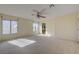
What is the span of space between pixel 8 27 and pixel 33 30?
926mm

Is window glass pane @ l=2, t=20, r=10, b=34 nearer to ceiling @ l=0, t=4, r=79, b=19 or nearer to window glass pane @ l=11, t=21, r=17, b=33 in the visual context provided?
window glass pane @ l=11, t=21, r=17, b=33

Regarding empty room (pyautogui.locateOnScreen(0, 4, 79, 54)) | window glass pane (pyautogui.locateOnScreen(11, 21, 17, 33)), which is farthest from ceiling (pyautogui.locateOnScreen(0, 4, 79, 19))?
window glass pane (pyautogui.locateOnScreen(11, 21, 17, 33))

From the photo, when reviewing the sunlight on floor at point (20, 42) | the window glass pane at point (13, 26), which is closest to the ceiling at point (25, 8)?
the window glass pane at point (13, 26)

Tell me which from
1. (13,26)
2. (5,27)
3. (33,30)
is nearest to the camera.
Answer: (5,27)

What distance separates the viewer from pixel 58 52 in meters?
3.18

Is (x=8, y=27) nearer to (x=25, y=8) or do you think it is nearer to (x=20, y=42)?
(x=20, y=42)

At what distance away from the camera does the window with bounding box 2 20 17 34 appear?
3.09m

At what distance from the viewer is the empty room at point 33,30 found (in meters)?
3.09

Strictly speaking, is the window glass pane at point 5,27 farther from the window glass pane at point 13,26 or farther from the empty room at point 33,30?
the window glass pane at point 13,26

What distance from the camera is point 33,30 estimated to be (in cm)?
369

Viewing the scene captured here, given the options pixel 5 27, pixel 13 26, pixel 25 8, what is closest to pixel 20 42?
pixel 13 26
